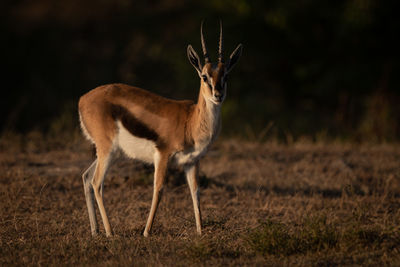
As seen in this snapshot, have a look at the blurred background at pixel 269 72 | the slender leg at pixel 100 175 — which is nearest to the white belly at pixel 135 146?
the slender leg at pixel 100 175

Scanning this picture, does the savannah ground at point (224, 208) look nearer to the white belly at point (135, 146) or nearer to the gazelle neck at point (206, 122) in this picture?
the white belly at point (135, 146)

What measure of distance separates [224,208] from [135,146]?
181 cm

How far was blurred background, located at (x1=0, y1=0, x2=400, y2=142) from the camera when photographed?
13.3m

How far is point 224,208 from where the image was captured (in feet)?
22.6

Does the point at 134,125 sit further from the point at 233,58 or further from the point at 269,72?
the point at 269,72

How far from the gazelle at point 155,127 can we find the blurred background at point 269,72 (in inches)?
223

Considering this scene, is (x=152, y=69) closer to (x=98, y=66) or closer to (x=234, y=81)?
(x=98, y=66)

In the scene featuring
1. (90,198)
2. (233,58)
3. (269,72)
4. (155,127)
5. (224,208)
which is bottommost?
(224,208)

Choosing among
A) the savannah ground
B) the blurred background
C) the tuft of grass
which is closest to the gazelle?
the savannah ground

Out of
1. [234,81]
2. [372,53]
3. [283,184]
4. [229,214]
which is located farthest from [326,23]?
[229,214]

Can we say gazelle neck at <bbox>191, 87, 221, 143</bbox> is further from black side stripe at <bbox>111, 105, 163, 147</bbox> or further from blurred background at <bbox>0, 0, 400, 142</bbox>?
blurred background at <bbox>0, 0, 400, 142</bbox>

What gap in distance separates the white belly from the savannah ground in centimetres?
83

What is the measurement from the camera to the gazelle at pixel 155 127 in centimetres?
564

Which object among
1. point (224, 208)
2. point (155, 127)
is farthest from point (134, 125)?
point (224, 208)
